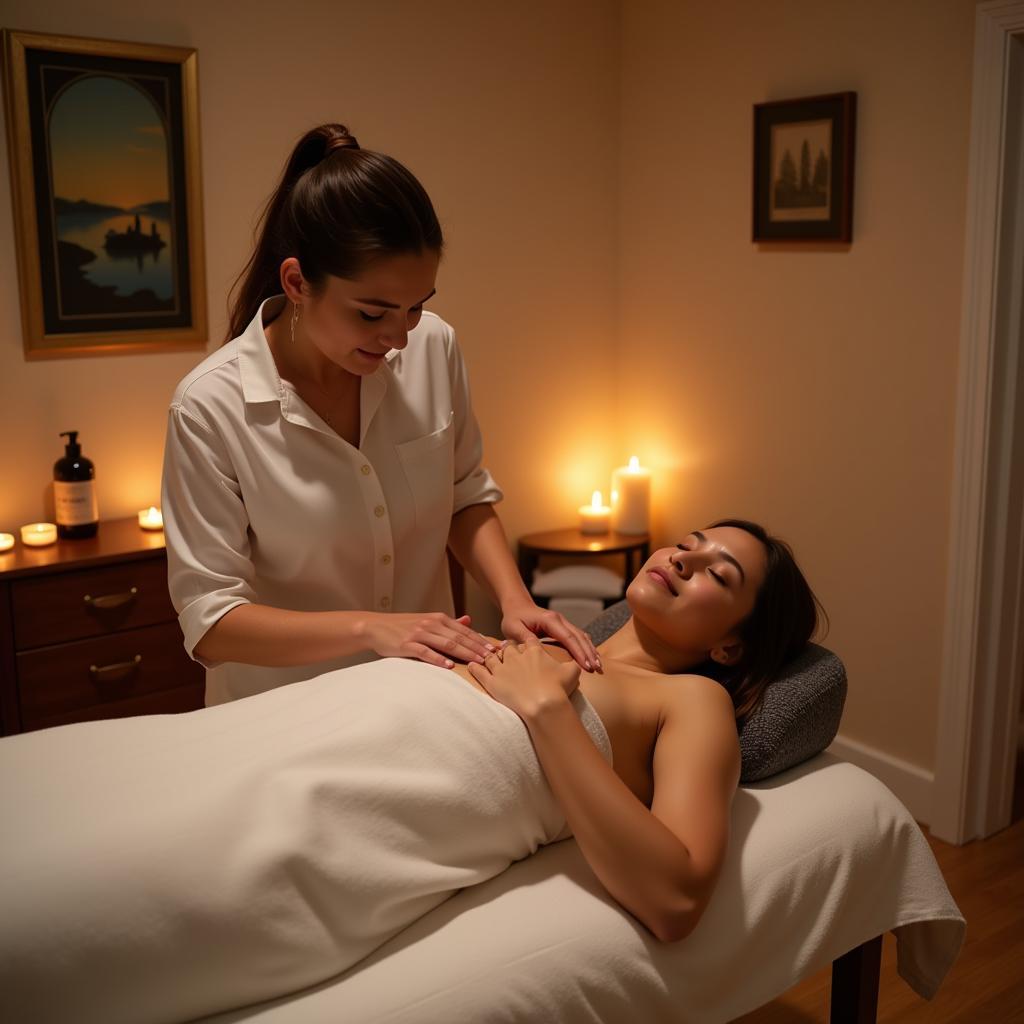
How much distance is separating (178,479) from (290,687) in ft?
1.29

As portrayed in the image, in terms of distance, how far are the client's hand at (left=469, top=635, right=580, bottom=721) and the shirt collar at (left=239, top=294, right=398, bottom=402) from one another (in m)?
0.51

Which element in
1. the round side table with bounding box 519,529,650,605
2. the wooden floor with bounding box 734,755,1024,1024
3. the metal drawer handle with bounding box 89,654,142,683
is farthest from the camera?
the round side table with bounding box 519,529,650,605

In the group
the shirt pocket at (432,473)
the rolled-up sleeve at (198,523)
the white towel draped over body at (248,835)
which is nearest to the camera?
the white towel draped over body at (248,835)

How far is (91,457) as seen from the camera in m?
2.97

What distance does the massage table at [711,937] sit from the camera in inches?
49.9

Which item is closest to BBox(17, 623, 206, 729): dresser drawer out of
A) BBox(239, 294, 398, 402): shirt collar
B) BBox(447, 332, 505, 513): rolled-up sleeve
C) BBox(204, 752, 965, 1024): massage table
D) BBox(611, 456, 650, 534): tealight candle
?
BBox(447, 332, 505, 513): rolled-up sleeve

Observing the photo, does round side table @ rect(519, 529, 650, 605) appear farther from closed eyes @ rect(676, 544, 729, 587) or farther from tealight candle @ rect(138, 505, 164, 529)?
closed eyes @ rect(676, 544, 729, 587)

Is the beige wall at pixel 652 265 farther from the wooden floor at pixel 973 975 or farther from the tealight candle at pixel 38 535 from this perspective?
the wooden floor at pixel 973 975

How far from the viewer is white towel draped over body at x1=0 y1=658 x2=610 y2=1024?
114cm

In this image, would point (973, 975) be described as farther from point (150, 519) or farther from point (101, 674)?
point (150, 519)

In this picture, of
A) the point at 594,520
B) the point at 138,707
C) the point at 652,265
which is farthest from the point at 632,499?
the point at 138,707

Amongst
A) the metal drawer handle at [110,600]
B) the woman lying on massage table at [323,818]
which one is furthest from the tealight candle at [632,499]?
the woman lying on massage table at [323,818]

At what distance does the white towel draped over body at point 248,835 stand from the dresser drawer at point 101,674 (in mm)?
1320

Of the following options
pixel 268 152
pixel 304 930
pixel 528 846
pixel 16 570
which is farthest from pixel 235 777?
pixel 268 152
